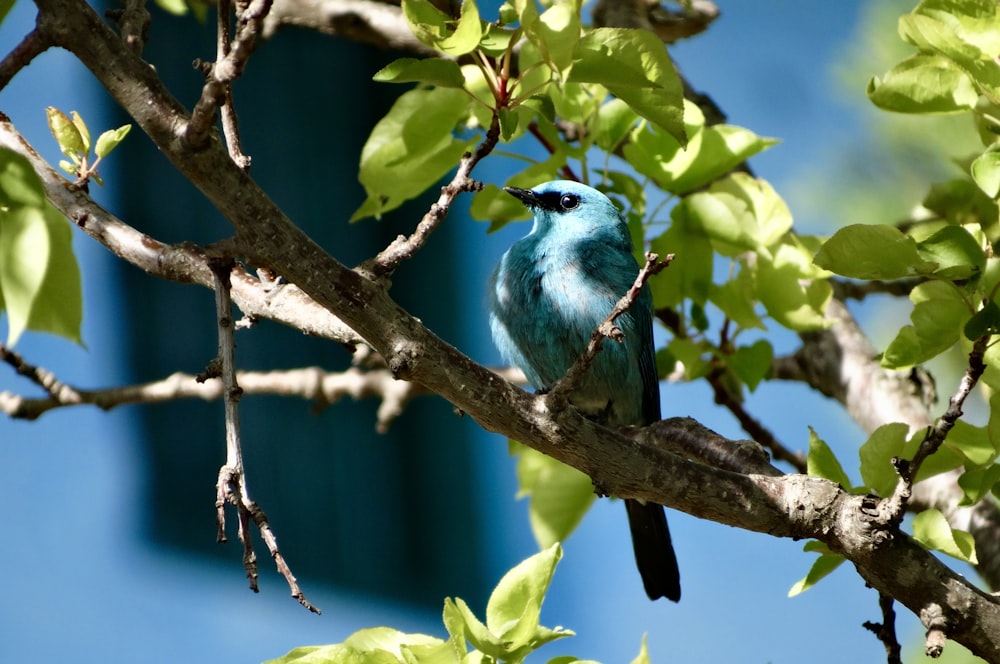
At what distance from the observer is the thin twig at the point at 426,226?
164cm

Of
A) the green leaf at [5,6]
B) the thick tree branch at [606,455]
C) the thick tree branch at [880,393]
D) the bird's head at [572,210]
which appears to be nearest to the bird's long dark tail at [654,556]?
the thick tree branch at [880,393]

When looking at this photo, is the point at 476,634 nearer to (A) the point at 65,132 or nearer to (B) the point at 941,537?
(B) the point at 941,537

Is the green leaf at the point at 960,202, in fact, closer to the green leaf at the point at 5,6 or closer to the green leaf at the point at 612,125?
the green leaf at the point at 612,125

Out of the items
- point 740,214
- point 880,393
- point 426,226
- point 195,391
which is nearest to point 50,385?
point 195,391

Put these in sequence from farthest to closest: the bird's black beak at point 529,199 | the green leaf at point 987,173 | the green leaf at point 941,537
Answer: the bird's black beak at point 529,199
the green leaf at point 941,537
the green leaf at point 987,173

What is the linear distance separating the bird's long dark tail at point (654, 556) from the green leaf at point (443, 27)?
184 centimetres

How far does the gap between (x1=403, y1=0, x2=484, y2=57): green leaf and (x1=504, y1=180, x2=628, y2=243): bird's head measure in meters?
1.52

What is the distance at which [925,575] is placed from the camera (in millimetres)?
1791

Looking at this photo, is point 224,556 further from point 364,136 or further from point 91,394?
point 91,394

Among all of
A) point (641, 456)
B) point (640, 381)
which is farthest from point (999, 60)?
point (640, 381)

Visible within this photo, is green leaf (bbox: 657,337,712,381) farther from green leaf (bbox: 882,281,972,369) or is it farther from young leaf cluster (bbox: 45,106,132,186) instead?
young leaf cluster (bbox: 45,106,132,186)

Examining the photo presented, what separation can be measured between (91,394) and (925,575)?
2.26 m

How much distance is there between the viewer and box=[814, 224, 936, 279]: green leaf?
5.41ft

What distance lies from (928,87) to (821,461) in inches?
26.4
